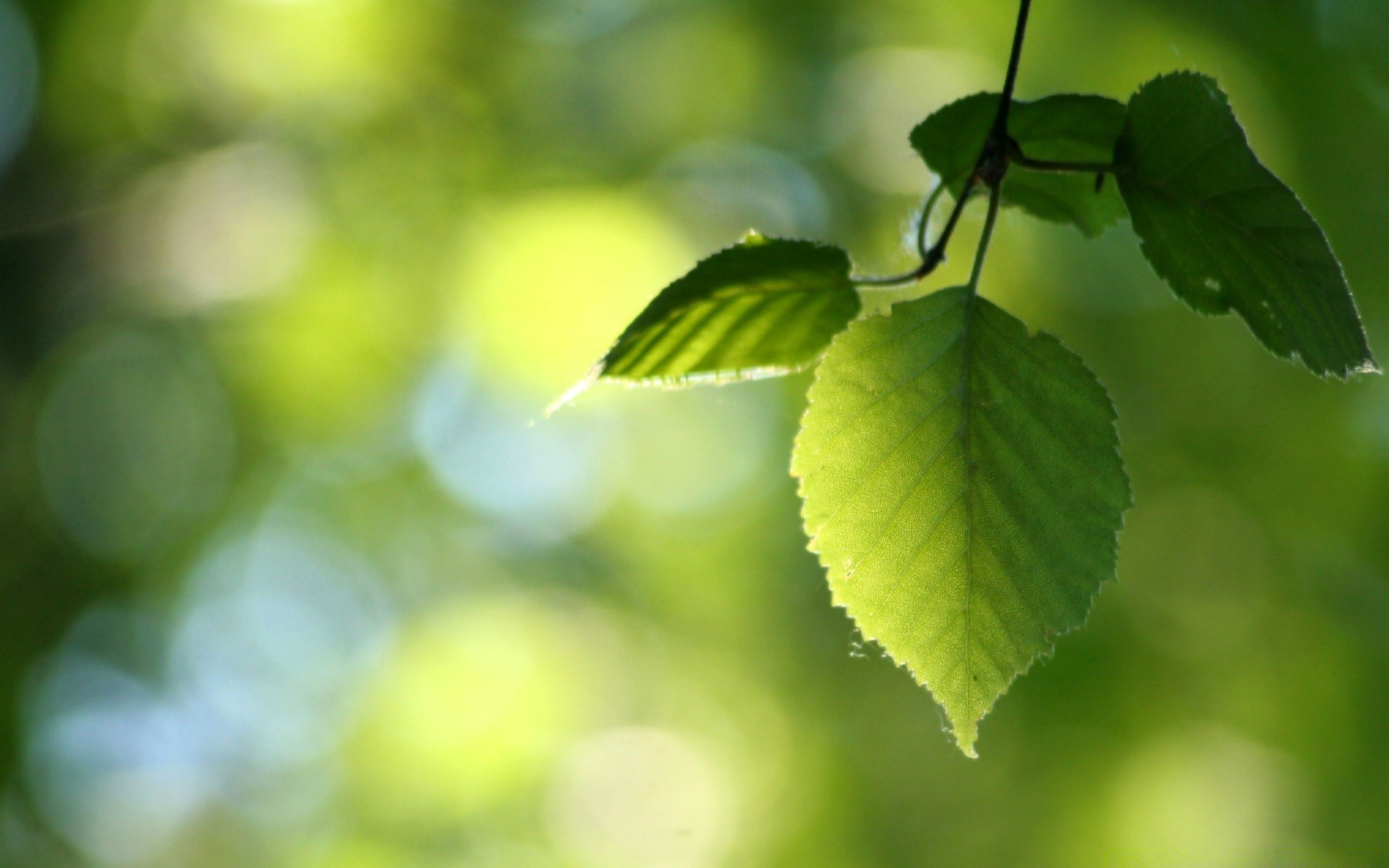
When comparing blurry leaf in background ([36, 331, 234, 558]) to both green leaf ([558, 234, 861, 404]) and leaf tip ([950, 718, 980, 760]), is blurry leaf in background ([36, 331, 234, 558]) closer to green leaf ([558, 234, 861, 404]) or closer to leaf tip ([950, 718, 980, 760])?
green leaf ([558, 234, 861, 404])

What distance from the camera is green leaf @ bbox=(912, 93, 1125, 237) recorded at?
1.88 ft

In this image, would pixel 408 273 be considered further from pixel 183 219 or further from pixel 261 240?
pixel 183 219

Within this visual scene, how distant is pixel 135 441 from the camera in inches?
187

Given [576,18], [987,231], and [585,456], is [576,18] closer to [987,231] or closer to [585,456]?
[585,456]

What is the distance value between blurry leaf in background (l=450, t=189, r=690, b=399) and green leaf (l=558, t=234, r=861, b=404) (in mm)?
3537

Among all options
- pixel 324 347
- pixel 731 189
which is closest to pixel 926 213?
pixel 731 189

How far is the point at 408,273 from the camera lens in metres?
4.65

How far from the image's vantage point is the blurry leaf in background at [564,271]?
430cm

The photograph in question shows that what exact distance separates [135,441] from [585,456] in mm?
2020

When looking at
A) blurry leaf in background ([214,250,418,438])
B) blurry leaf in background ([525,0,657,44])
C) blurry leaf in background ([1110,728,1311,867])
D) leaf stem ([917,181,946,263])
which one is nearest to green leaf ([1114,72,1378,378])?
leaf stem ([917,181,946,263])

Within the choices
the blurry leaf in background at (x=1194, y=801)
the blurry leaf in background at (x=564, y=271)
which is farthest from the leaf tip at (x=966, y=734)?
the blurry leaf in background at (x=564, y=271)

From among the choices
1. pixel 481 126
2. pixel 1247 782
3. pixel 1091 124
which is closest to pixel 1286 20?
pixel 1247 782

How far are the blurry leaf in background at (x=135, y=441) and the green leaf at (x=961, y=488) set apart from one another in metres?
4.28

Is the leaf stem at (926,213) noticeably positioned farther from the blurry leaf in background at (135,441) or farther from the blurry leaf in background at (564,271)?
the blurry leaf in background at (135,441)
